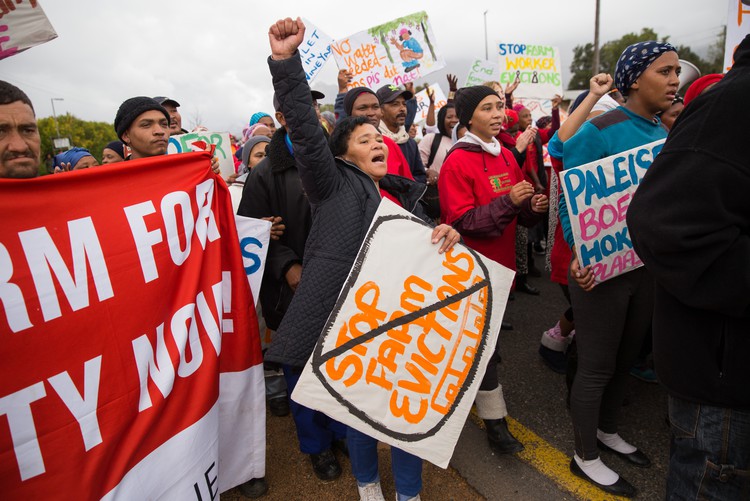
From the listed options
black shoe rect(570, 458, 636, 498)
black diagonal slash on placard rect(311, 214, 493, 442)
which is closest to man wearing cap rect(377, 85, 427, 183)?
black diagonal slash on placard rect(311, 214, 493, 442)

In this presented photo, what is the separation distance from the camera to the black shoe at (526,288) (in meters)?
4.69

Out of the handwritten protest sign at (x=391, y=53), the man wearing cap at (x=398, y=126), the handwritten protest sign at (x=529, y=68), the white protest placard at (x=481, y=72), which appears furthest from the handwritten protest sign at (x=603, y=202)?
the white protest placard at (x=481, y=72)

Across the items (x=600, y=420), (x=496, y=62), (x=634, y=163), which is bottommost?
(x=600, y=420)

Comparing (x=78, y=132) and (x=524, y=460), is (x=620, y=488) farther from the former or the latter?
(x=78, y=132)

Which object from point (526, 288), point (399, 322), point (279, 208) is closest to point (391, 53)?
point (526, 288)

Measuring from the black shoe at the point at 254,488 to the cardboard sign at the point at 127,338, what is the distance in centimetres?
15

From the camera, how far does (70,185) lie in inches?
61.1

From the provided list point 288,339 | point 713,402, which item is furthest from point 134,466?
point 713,402

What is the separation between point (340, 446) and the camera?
256cm

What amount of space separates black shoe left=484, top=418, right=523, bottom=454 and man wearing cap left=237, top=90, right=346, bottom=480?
2.67ft

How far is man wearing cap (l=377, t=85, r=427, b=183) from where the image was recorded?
4.04m

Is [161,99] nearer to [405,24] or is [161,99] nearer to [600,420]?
[405,24]

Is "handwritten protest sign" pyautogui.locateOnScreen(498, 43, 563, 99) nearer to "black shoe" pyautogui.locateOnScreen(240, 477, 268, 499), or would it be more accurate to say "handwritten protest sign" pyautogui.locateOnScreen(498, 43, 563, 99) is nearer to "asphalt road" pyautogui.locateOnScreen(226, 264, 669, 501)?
"asphalt road" pyautogui.locateOnScreen(226, 264, 669, 501)

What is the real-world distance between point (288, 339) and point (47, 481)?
0.89 m
